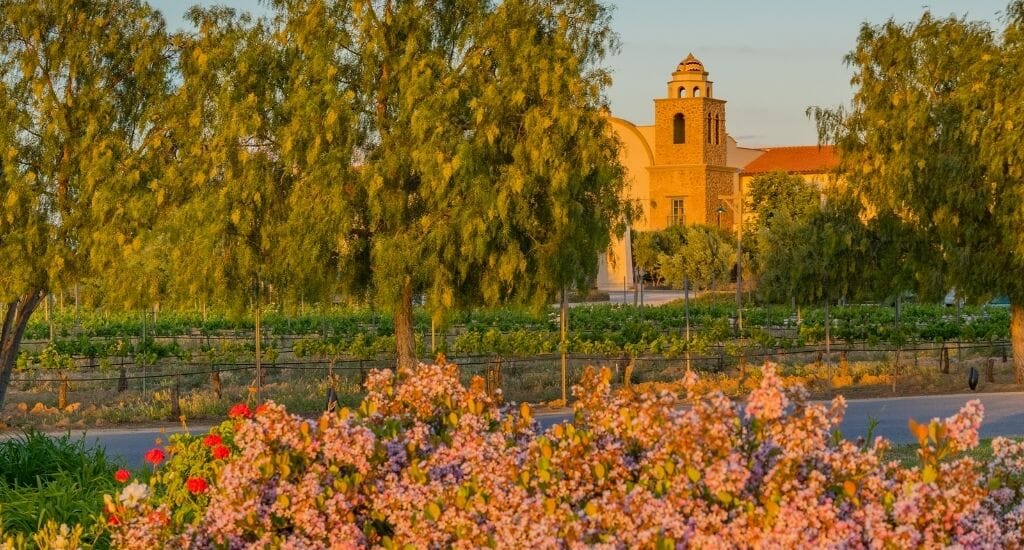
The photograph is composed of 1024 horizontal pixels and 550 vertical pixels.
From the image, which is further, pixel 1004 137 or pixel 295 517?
pixel 1004 137

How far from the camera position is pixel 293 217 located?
19203 millimetres

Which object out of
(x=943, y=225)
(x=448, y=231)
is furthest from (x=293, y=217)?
(x=943, y=225)

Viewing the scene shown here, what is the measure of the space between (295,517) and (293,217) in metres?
14.0

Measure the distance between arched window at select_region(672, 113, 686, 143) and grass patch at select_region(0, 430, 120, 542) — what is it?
8049 cm

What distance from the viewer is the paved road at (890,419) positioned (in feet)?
51.9

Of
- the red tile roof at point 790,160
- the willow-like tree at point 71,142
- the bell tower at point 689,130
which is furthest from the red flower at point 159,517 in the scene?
the red tile roof at point 790,160

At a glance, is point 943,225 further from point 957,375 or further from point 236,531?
point 236,531

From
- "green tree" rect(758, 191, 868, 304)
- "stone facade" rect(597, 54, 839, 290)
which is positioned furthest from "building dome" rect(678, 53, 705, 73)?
"green tree" rect(758, 191, 868, 304)

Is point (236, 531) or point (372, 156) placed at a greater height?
point (372, 156)

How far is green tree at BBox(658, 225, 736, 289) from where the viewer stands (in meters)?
67.0

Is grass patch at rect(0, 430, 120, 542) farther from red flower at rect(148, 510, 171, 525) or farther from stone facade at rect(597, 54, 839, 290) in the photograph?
stone facade at rect(597, 54, 839, 290)

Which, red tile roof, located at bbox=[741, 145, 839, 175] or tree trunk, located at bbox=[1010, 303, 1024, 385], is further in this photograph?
red tile roof, located at bbox=[741, 145, 839, 175]

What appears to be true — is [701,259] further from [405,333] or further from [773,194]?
[405,333]

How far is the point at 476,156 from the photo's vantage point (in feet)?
61.0
